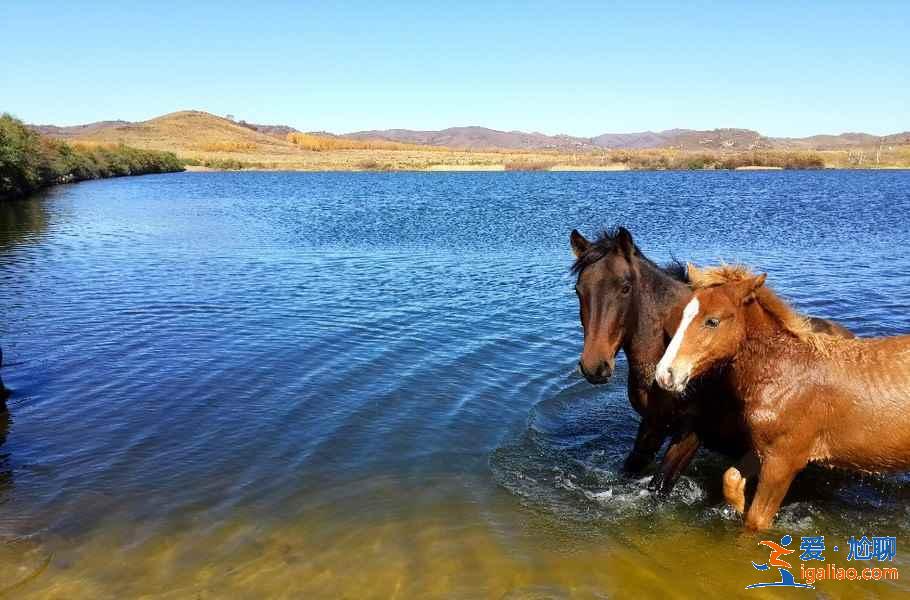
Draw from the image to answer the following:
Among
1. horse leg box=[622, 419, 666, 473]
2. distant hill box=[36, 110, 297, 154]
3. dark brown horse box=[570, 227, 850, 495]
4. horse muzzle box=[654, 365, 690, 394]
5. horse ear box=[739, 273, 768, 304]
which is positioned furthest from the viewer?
distant hill box=[36, 110, 297, 154]

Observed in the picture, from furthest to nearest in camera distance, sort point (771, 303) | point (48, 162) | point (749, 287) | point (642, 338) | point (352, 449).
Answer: point (48, 162)
point (352, 449)
point (642, 338)
point (771, 303)
point (749, 287)

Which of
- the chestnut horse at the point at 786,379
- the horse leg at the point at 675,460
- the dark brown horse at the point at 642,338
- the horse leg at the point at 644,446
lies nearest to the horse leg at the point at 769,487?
the chestnut horse at the point at 786,379

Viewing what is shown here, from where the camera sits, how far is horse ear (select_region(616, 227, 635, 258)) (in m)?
5.03

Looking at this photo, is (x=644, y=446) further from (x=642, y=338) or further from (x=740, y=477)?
(x=642, y=338)

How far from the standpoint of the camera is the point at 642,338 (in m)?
5.29

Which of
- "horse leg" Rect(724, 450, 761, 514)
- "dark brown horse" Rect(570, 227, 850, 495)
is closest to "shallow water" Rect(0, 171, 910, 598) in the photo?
"horse leg" Rect(724, 450, 761, 514)

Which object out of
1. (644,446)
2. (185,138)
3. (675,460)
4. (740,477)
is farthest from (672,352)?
(185,138)

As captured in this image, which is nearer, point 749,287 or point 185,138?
point 749,287

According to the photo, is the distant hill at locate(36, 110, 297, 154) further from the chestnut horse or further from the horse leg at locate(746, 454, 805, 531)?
the horse leg at locate(746, 454, 805, 531)

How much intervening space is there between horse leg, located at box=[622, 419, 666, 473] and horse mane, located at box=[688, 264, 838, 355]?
61.8 inches

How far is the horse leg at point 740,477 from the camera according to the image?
4914 millimetres

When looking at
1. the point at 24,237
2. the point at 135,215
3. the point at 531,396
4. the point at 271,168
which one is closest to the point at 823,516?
the point at 531,396

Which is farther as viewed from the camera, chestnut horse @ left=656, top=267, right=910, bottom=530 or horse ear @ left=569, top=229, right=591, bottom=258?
horse ear @ left=569, top=229, right=591, bottom=258

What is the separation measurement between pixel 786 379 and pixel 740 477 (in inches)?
38.0
